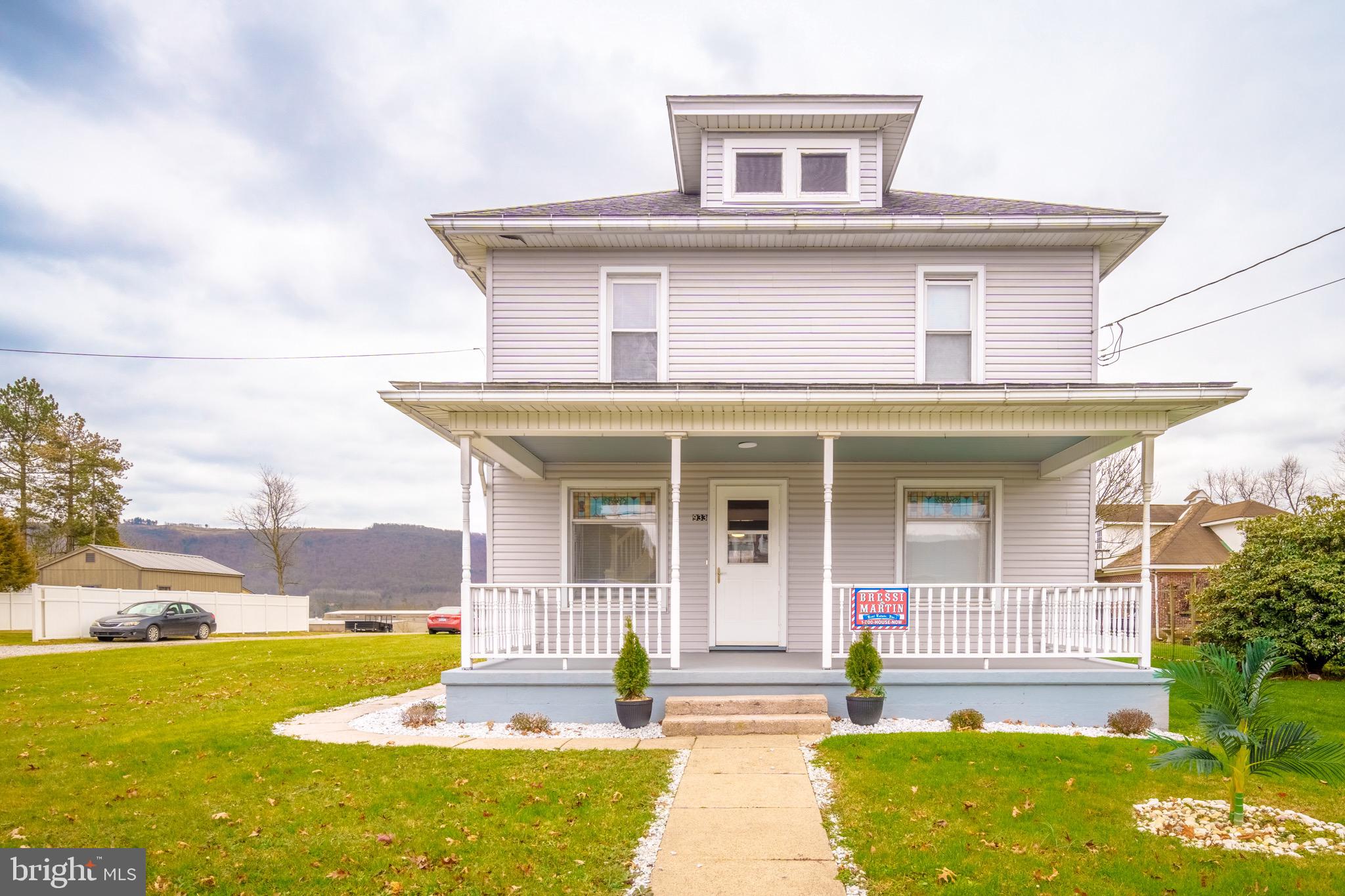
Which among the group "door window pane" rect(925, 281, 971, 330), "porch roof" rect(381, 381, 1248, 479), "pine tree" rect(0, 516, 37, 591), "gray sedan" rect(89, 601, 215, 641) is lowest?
"gray sedan" rect(89, 601, 215, 641)

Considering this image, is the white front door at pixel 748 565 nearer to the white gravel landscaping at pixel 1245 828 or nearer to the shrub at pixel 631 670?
the shrub at pixel 631 670

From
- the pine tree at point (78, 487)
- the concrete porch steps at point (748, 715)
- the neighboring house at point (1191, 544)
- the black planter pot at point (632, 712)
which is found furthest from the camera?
the pine tree at point (78, 487)

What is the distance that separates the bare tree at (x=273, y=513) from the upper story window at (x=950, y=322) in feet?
128

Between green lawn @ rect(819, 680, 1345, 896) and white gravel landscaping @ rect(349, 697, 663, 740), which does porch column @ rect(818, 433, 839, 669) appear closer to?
green lawn @ rect(819, 680, 1345, 896)

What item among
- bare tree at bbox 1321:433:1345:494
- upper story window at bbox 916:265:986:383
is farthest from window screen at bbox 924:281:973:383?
bare tree at bbox 1321:433:1345:494

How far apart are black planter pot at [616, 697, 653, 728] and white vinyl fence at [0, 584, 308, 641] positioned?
2056 cm

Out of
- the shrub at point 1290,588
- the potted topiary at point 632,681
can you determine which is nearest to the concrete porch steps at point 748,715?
the potted topiary at point 632,681

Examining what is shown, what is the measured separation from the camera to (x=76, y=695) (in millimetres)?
10211

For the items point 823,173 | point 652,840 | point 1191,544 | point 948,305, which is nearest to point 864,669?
point 652,840

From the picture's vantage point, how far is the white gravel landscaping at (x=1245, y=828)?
4203 mm

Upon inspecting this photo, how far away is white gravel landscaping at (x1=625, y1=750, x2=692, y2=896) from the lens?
3.86m

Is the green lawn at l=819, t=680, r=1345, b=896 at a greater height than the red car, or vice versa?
the green lawn at l=819, t=680, r=1345, b=896

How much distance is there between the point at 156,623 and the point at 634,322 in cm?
1884

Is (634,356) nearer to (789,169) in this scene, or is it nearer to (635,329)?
(635,329)
